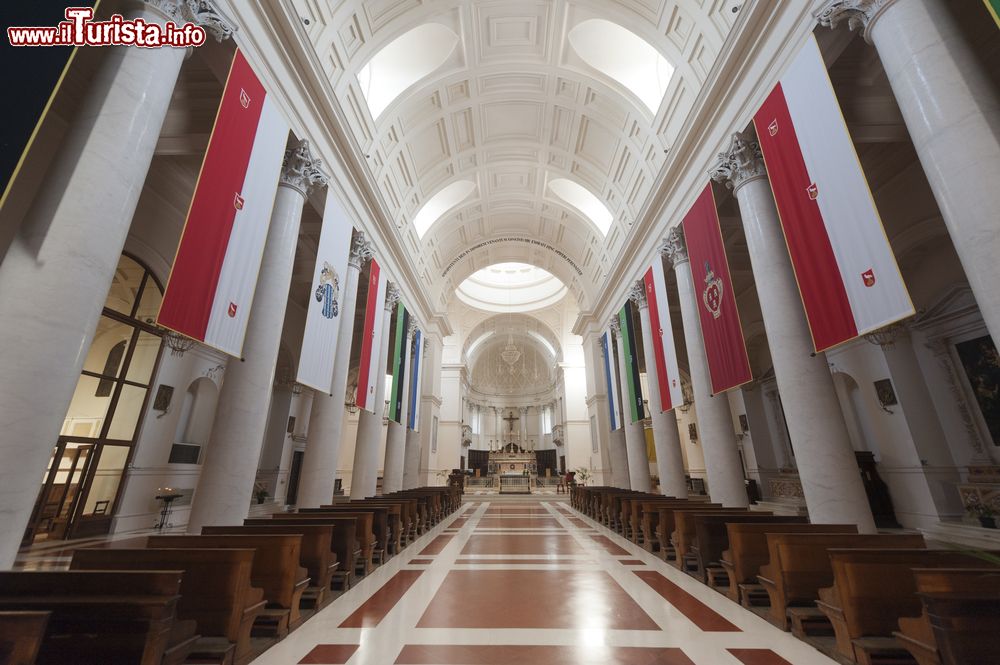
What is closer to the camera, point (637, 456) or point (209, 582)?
point (209, 582)

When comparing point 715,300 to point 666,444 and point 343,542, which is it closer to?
point 666,444

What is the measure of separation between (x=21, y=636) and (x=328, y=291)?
7336 millimetres

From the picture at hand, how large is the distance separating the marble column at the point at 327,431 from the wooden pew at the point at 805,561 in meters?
8.32

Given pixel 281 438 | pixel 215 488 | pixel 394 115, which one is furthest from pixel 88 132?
pixel 281 438

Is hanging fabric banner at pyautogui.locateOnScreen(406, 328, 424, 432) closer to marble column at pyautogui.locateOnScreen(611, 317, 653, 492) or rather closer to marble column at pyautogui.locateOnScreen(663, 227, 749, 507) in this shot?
marble column at pyautogui.locateOnScreen(611, 317, 653, 492)

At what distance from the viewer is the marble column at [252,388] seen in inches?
227

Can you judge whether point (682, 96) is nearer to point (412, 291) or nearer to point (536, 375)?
point (412, 291)

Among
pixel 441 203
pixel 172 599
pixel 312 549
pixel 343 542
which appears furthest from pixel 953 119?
pixel 441 203

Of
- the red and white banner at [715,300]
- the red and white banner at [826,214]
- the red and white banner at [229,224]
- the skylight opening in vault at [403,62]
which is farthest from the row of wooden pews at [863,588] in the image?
the skylight opening in vault at [403,62]

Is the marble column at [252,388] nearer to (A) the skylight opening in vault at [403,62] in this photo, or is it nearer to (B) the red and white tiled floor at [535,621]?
(B) the red and white tiled floor at [535,621]

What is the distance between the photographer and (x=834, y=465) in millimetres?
5668

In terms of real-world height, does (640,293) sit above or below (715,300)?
above

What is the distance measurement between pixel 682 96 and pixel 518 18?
5.18m

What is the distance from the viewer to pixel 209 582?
9.32 feet
